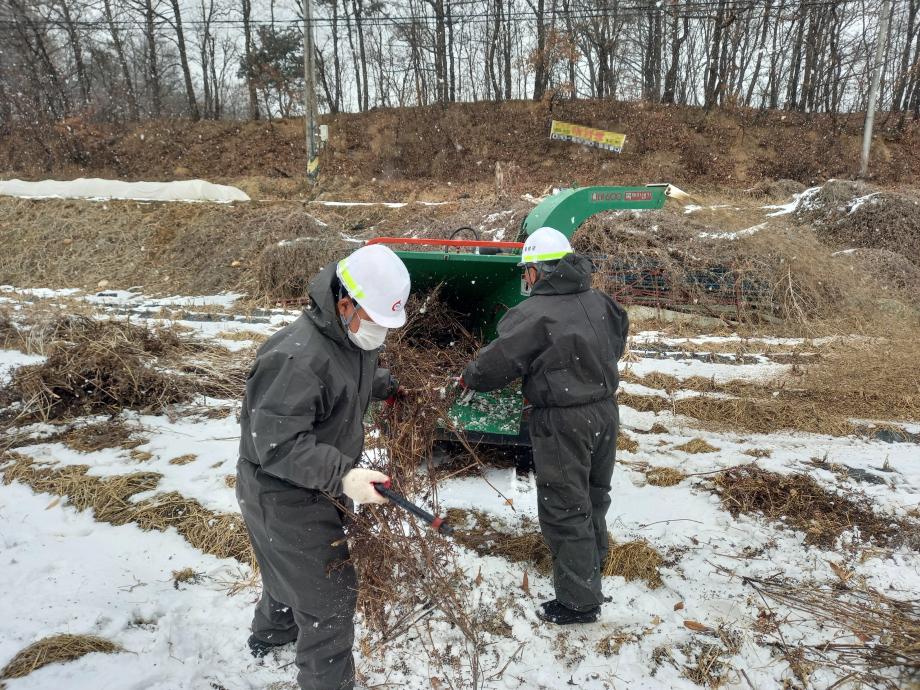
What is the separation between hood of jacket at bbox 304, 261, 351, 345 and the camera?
6.02 ft

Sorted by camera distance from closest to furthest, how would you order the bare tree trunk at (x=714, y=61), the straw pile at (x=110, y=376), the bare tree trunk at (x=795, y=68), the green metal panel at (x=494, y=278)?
the green metal panel at (x=494, y=278) < the straw pile at (x=110, y=376) < the bare tree trunk at (x=714, y=61) < the bare tree trunk at (x=795, y=68)

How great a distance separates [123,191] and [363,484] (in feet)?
53.5

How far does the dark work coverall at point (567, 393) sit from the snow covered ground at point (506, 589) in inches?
12.8

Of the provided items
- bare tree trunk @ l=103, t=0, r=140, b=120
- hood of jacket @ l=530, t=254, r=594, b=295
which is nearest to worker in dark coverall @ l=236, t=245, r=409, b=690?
hood of jacket @ l=530, t=254, r=594, b=295

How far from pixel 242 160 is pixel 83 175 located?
606cm

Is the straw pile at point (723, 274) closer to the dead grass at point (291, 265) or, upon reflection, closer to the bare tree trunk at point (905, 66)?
the dead grass at point (291, 265)

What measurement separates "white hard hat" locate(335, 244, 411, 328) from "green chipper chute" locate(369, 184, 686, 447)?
1717 mm

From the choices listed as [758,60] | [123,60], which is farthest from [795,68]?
[123,60]

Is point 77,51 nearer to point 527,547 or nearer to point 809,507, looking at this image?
point 527,547

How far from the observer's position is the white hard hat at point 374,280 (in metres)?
1.84

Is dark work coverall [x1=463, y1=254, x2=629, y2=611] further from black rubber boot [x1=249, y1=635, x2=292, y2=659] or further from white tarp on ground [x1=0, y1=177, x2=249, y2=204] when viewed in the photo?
white tarp on ground [x1=0, y1=177, x2=249, y2=204]

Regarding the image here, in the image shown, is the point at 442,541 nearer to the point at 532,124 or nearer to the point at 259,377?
the point at 259,377

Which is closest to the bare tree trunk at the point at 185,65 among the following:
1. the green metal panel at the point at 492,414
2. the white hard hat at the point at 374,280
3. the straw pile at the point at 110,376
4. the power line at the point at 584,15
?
the power line at the point at 584,15

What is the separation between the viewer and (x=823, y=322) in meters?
7.71
